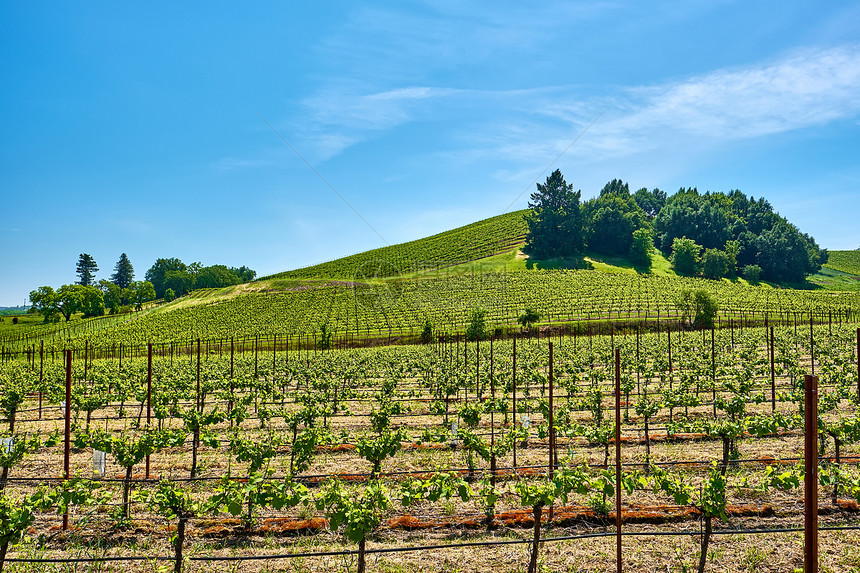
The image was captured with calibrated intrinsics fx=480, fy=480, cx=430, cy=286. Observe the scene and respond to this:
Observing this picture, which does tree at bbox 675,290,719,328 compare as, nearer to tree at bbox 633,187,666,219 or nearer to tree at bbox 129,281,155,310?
tree at bbox 633,187,666,219

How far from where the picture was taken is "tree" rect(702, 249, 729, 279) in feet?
306

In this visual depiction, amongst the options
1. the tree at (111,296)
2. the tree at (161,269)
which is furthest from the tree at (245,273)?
the tree at (111,296)

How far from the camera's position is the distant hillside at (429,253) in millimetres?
110438

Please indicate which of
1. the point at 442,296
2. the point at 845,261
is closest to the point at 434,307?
the point at 442,296

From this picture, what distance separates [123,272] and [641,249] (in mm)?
151056

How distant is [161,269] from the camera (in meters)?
146

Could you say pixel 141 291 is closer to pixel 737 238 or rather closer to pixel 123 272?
pixel 123 272

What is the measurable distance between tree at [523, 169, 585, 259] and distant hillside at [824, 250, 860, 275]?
240 feet

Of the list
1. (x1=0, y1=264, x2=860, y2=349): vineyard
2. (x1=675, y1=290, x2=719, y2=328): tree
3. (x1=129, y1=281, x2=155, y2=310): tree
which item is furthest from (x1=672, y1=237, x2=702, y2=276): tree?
(x1=129, y1=281, x2=155, y2=310): tree

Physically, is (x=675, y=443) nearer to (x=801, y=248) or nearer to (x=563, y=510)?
(x=563, y=510)

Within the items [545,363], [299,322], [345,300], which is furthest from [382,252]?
[545,363]

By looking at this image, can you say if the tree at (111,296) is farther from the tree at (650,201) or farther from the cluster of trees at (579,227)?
the tree at (650,201)

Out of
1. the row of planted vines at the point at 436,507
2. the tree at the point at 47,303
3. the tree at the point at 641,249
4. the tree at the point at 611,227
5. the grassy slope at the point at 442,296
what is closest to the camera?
the row of planted vines at the point at 436,507

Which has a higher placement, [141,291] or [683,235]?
[683,235]
